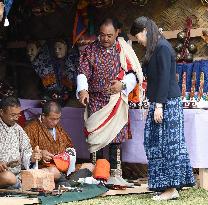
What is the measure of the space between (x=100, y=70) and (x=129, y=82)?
39 cm

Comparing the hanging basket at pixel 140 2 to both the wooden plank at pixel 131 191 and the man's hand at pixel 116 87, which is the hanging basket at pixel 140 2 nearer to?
the man's hand at pixel 116 87

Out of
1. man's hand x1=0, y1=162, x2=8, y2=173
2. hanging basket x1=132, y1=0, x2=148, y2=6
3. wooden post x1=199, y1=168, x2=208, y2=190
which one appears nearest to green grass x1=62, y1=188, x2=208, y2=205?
wooden post x1=199, y1=168, x2=208, y2=190

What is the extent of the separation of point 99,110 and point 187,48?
1.66 meters

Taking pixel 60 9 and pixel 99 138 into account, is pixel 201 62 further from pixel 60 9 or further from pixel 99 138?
pixel 60 9

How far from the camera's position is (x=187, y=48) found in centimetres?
905

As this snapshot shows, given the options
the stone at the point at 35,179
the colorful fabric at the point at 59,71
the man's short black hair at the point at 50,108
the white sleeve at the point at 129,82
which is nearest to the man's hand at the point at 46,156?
the man's short black hair at the point at 50,108

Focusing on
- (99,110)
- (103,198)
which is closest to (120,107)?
(99,110)

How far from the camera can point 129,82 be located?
27.0ft

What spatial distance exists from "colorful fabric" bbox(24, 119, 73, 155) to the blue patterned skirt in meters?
1.49

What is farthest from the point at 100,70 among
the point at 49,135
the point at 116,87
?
the point at 49,135

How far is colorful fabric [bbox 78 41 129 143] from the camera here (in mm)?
8266

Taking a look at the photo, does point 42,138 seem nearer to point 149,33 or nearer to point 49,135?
point 49,135

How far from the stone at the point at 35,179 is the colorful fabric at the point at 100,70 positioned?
139 cm

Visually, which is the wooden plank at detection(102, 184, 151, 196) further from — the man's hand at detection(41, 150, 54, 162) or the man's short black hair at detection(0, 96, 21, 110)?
the man's short black hair at detection(0, 96, 21, 110)
